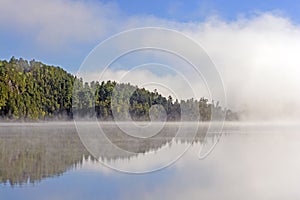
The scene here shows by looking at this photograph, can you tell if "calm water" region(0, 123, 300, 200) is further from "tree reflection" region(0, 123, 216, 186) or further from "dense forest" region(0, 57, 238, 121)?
"dense forest" region(0, 57, 238, 121)

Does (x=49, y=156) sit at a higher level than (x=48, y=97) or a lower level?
lower

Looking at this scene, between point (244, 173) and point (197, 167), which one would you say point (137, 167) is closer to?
point (197, 167)

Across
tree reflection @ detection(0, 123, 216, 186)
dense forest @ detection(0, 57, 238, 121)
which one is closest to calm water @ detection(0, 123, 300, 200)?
tree reflection @ detection(0, 123, 216, 186)

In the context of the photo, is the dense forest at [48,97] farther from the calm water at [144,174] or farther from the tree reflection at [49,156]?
the calm water at [144,174]

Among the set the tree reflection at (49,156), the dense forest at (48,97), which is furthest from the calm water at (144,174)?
the dense forest at (48,97)

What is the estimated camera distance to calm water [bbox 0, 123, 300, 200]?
4.16 meters

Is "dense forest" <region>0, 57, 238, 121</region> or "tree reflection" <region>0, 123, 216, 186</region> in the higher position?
"dense forest" <region>0, 57, 238, 121</region>

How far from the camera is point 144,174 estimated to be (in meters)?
5.16

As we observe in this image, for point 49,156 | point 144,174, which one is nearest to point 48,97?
point 49,156

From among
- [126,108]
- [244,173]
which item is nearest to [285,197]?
[244,173]

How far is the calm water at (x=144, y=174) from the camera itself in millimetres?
4164

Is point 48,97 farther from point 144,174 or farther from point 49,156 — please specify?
point 144,174

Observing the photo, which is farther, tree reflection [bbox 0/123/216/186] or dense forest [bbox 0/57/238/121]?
dense forest [bbox 0/57/238/121]

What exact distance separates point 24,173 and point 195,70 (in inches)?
149
